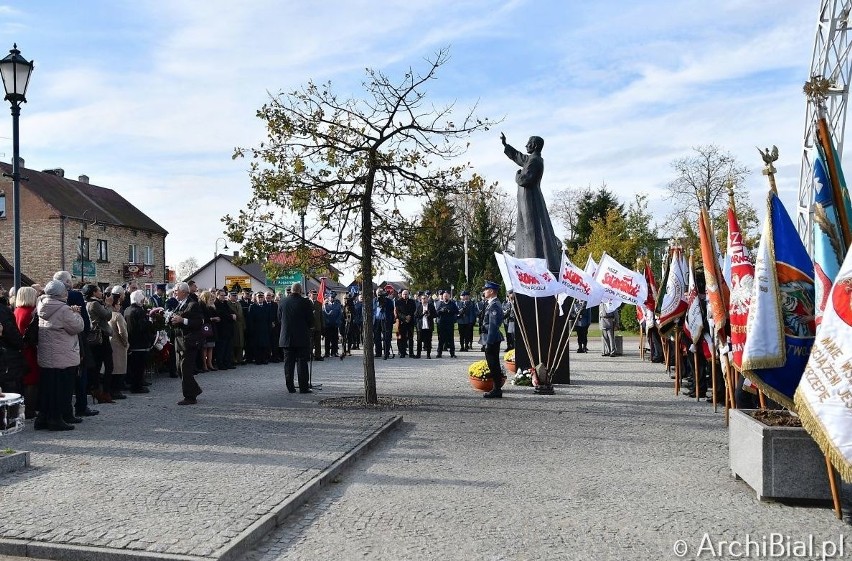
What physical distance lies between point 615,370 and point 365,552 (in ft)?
47.7

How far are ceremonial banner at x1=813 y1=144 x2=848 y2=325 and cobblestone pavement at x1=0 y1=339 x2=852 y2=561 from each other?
191 cm

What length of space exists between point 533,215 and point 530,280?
231 cm

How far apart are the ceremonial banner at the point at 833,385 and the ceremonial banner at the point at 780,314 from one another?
94 centimetres

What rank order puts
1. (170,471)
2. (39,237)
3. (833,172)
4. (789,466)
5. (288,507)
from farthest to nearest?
(39,237)
(170,471)
(833,172)
(789,466)
(288,507)

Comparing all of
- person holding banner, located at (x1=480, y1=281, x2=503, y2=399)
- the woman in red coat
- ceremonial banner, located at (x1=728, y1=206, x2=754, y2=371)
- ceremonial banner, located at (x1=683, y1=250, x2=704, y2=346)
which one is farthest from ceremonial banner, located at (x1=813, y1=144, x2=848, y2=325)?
the woman in red coat

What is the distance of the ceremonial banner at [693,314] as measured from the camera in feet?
40.9

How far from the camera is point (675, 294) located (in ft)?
43.6

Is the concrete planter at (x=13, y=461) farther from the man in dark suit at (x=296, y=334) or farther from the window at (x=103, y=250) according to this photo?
the window at (x=103, y=250)

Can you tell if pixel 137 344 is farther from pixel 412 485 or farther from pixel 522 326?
pixel 412 485

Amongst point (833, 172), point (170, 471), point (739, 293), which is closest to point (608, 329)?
point (739, 293)

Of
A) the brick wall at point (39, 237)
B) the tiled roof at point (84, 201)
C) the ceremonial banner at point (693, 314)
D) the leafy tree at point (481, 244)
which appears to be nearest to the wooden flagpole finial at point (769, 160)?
the ceremonial banner at point (693, 314)

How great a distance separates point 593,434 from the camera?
988 cm

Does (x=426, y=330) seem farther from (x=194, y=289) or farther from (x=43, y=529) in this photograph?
(x=43, y=529)

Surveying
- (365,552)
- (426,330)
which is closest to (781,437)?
(365,552)
